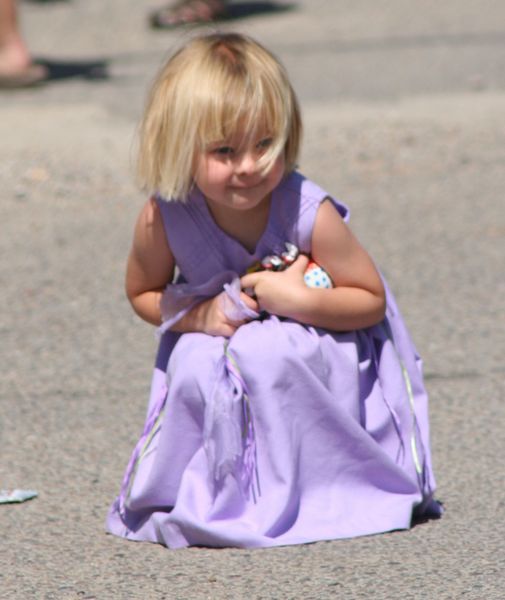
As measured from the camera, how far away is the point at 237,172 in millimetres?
2967

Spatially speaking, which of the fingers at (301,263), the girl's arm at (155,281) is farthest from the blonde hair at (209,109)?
the fingers at (301,263)

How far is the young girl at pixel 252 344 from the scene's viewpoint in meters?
2.98

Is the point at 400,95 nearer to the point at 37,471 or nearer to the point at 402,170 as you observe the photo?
the point at 402,170

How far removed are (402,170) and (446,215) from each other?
0.60 meters

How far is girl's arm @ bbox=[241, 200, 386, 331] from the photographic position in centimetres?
303

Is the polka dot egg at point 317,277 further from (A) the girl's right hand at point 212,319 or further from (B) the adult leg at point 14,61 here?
(B) the adult leg at point 14,61

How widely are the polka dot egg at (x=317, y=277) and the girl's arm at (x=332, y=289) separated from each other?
0.01 m

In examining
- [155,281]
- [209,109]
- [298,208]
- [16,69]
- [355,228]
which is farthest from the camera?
[16,69]

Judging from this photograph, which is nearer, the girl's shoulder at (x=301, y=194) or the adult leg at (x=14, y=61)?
the girl's shoulder at (x=301, y=194)

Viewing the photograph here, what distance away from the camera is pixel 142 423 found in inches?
152

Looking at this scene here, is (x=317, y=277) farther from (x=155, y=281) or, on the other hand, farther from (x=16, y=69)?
(x=16, y=69)

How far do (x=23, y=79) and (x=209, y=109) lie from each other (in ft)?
16.2

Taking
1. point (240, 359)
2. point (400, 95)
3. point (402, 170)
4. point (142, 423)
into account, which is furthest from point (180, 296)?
point (400, 95)

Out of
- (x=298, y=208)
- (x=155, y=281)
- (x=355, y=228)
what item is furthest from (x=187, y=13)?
(x=298, y=208)
